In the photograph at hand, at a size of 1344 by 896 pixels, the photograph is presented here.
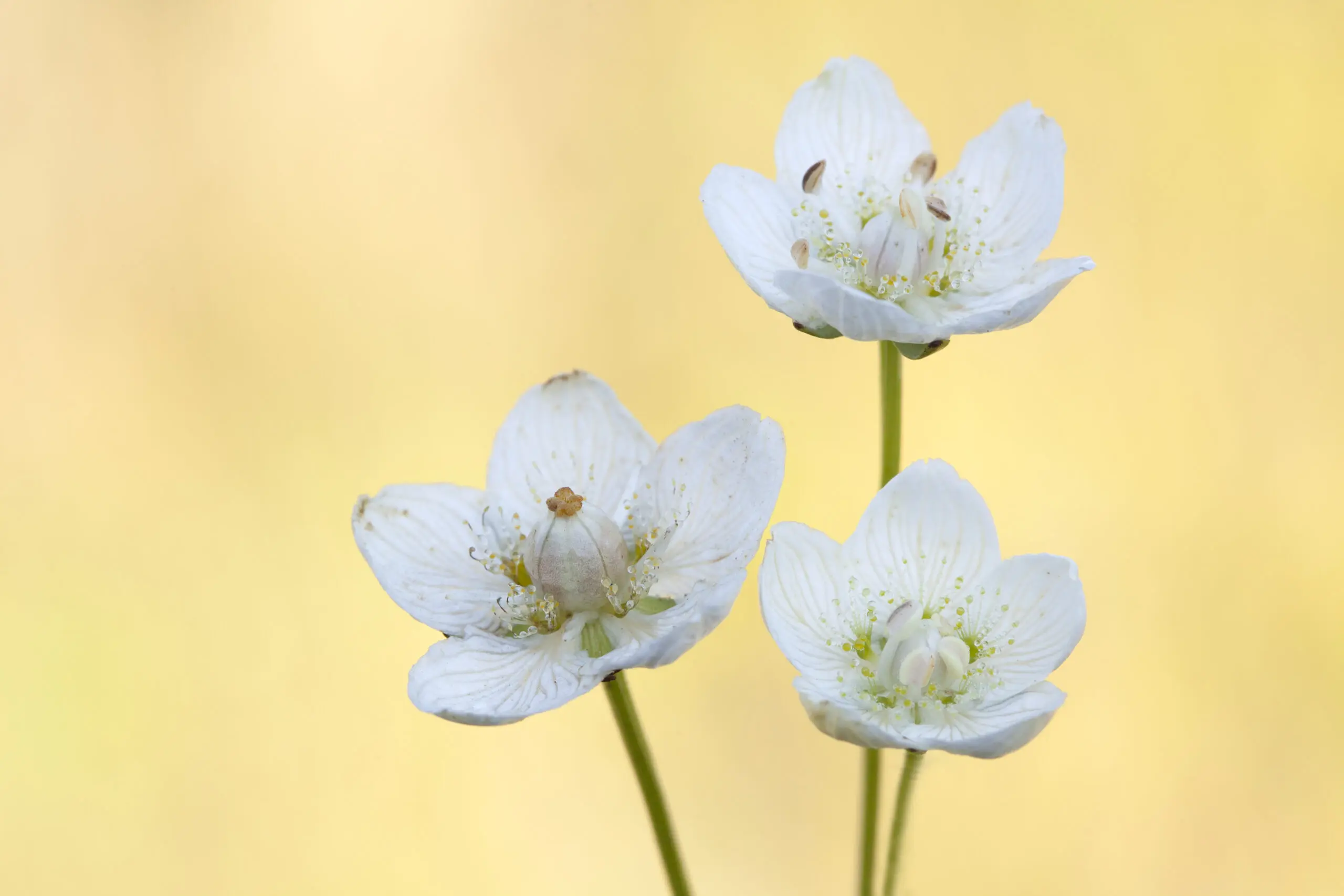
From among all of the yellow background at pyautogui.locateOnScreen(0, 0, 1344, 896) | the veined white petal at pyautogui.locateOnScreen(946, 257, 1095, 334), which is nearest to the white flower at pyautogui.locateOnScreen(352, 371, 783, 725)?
the veined white petal at pyautogui.locateOnScreen(946, 257, 1095, 334)

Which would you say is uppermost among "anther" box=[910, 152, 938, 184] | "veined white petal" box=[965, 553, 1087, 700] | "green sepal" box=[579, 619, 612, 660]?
"anther" box=[910, 152, 938, 184]

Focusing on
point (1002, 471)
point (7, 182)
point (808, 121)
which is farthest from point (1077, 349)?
point (7, 182)

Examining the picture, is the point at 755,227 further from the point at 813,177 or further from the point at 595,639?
the point at 595,639

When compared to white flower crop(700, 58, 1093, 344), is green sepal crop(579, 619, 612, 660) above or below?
below

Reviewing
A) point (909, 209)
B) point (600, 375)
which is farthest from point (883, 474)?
point (600, 375)

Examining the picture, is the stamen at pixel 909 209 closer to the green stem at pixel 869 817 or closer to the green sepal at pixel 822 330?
the green sepal at pixel 822 330

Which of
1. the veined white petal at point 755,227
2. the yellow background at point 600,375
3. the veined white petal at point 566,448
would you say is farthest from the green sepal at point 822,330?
the yellow background at point 600,375

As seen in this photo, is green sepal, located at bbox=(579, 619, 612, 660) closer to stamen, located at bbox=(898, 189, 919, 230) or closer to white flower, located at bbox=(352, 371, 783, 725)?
white flower, located at bbox=(352, 371, 783, 725)
